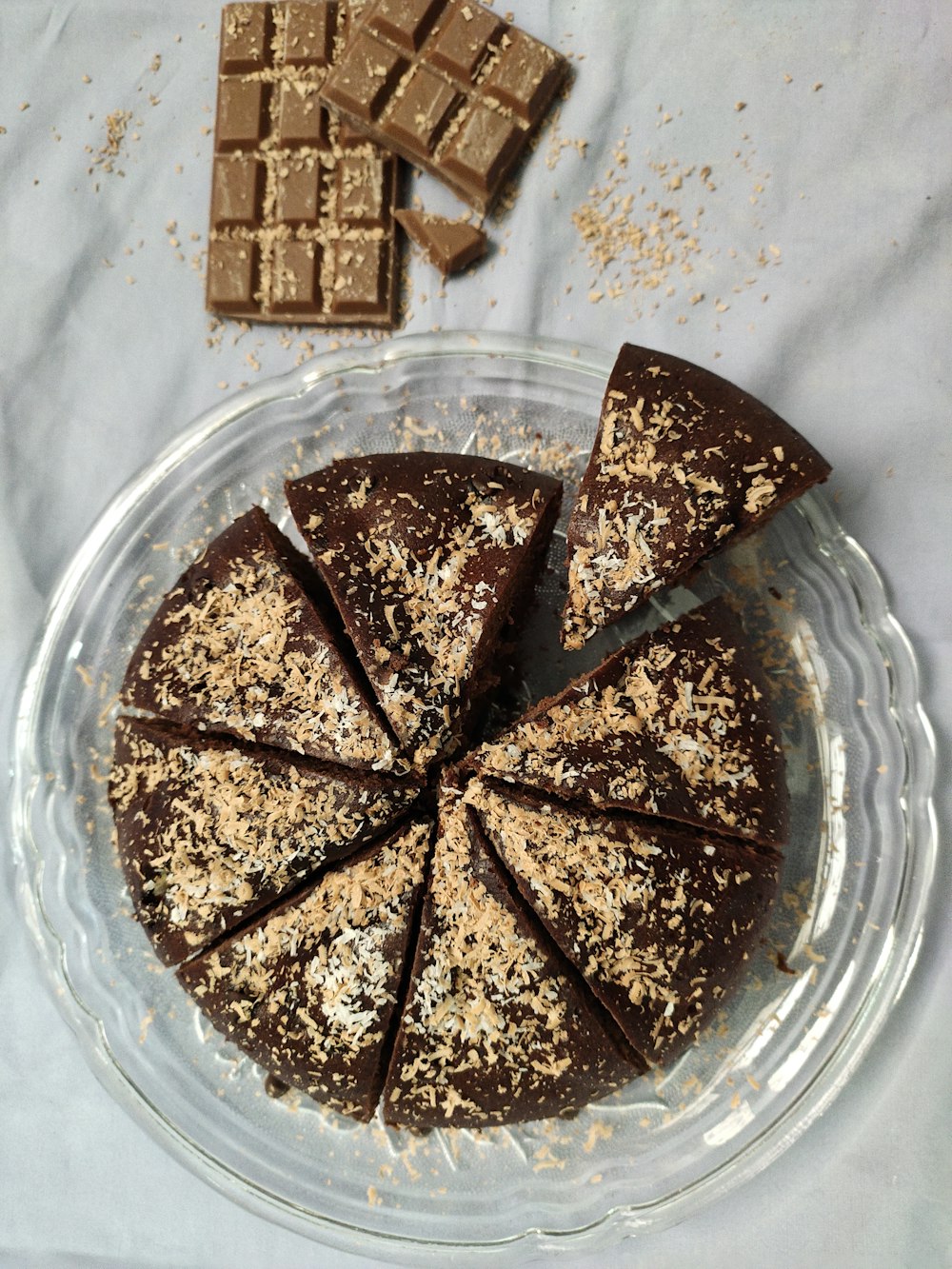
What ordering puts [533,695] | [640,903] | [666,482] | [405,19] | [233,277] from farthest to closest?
[233,277]
[405,19]
[533,695]
[666,482]
[640,903]

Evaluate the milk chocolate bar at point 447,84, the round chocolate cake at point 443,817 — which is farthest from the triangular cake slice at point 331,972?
the milk chocolate bar at point 447,84

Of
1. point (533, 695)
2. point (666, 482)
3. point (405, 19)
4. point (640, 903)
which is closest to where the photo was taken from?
point (640, 903)

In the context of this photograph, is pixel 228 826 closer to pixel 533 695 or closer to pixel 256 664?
pixel 256 664

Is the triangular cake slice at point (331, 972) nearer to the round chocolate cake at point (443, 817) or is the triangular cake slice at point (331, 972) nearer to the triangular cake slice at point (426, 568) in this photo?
the round chocolate cake at point (443, 817)

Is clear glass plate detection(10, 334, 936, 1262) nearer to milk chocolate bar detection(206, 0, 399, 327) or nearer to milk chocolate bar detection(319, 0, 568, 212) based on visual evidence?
milk chocolate bar detection(206, 0, 399, 327)

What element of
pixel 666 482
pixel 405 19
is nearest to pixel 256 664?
pixel 666 482

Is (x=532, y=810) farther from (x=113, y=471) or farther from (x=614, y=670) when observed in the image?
(x=113, y=471)

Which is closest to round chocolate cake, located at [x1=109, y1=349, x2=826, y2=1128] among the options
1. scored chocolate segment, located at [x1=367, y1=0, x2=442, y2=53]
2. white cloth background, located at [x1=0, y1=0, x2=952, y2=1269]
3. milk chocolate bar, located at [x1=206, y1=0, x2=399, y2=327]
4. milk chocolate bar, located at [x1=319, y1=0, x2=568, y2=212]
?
white cloth background, located at [x1=0, y1=0, x2=952, y2=1269]
